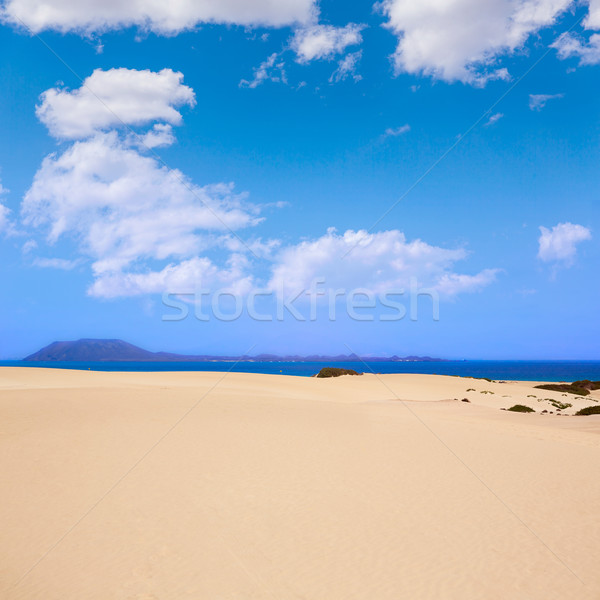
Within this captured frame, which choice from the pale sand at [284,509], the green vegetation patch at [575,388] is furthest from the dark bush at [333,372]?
the pale sand at [284,509]

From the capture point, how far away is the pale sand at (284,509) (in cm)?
557

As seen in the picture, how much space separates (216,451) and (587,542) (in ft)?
23.2

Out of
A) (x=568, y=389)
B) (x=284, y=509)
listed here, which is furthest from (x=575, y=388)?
(x=284, y=509)

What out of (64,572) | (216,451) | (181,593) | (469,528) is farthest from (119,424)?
(469,528)

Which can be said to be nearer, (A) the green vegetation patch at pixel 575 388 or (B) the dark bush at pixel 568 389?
(B) the dark bush at pixel 568 389

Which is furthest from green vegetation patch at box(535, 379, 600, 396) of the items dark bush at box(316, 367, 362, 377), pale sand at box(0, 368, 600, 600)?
pale sand at box(0, 368, 600, 600)

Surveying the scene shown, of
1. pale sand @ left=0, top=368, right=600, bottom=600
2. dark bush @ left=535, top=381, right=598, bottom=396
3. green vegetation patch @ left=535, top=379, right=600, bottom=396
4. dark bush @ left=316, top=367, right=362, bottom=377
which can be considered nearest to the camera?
pale sand @ left=0, top=368, right=600, bottom=600

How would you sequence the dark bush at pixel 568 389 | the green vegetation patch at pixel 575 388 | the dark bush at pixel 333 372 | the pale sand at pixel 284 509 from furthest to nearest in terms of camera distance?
1. the dark bush at pixel 333 372
2. the green vegetation patch at pixel 575 388
3. the dark bush at pixel 568 389
4. the pale sand at pixel 284 509

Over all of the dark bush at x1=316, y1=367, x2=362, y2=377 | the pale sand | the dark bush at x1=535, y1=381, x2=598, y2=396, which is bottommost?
the dark bush at x1=535, y1=381, x2=598, y2=396

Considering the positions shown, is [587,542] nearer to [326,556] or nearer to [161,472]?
[326,556]

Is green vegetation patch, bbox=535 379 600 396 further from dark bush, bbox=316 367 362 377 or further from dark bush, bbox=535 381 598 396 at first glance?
dark bush, bbox=316 367 362 377

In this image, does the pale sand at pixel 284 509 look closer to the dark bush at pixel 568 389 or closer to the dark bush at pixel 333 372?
the dark bush at pixel 333 372

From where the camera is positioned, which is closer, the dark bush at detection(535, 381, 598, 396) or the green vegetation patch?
the dark bush at detection(535, 381, 598, 396)

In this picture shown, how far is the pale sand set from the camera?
5.57m
